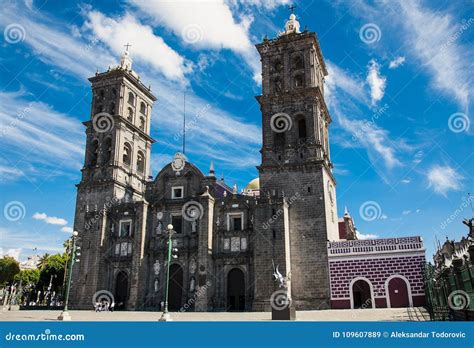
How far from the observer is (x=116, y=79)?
42.0m

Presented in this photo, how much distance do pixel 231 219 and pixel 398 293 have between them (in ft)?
44.5

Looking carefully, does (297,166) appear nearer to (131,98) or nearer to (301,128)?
(301,128)

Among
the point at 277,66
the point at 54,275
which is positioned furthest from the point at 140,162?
the point at 54,275

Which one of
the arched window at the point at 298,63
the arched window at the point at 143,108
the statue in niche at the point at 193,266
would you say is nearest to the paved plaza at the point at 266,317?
the statue in niche at the point at 193,266

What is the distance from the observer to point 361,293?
30734 millimetres

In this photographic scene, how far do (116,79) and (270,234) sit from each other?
22.1 meters

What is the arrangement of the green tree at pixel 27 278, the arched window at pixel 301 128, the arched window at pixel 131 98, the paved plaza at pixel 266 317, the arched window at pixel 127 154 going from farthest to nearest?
the green tree at pixel 27 278, the arched window at pixel 131 98, the arched window at pixel 127 154, the arched window at pixel 301 128, the paved plaza at pixel 266 317

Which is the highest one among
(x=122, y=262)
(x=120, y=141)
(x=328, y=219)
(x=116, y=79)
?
(x=116, y=79)

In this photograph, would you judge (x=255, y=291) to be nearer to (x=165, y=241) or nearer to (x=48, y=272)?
(x=165, y=241)

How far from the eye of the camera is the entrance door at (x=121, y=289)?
3556cm

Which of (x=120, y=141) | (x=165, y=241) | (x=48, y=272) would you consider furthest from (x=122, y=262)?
(x=48, y=272)

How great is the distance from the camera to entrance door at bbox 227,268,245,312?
3262cm

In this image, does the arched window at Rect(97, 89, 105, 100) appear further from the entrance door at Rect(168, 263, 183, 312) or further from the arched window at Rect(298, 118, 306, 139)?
the arched window at Rect(298, 118, 306, 139)

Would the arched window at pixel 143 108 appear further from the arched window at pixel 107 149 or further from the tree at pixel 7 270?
the tree at pixel 7 270
